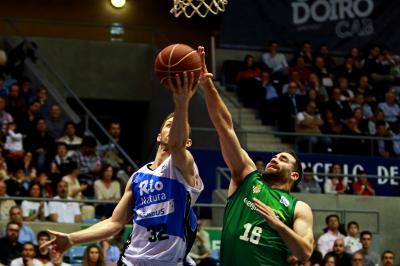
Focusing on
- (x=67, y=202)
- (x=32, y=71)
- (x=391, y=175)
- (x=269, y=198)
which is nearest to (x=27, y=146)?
(x=67, y=202)

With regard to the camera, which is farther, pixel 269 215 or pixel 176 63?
pixel 269 215

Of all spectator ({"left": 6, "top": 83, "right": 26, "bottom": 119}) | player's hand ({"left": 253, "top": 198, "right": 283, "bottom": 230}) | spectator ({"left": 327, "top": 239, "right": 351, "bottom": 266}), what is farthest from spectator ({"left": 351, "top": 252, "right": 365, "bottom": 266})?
player's hand ({"left": 253, "top": 198, "right": 283, "bottom": 230})

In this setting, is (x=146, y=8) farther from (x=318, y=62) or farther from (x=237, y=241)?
A: (x=237, y=241)

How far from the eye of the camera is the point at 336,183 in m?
20.5

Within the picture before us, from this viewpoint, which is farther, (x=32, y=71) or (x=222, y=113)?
(x=32, y=71)

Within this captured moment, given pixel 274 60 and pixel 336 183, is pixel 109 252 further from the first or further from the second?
pixel 274 60

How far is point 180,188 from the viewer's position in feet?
27.7

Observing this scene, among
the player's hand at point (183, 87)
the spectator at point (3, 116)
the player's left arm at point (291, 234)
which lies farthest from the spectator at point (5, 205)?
the player's hand at point (183, 87)

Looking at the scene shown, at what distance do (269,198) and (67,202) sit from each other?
348 inches

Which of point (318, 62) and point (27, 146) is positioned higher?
point (318, 62)

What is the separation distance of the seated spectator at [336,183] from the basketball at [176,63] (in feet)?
40.6

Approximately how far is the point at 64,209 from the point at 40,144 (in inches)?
77.2

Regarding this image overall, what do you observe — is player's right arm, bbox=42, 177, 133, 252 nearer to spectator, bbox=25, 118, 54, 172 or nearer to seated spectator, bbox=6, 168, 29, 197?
seated spectator, bbox=6, 168, 29, 197

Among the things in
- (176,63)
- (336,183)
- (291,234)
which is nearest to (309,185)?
(336,183)
